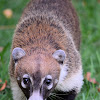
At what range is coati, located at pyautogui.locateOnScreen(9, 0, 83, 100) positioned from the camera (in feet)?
15.6

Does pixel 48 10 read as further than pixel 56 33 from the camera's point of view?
Yes

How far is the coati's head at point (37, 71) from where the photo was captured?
4625 mm

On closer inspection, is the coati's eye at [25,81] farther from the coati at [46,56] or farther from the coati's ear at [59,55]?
the coati's ear at [59,55]

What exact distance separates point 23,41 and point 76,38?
211 cm

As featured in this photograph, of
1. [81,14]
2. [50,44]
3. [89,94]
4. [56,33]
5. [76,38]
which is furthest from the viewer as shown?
[81,14]

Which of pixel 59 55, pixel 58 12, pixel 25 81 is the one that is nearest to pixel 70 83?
pixel 59 55

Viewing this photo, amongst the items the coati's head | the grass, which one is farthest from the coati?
the grass

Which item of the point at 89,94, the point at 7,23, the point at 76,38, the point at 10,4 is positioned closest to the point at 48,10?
the point at 76,38

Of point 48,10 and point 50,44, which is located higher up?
point 48,10

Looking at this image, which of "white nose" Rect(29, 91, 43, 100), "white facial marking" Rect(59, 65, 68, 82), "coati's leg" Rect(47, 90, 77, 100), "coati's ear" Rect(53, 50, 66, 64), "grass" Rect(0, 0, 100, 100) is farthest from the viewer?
"grass" Rect(0, 0, 100, 100)

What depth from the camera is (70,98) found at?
600cm

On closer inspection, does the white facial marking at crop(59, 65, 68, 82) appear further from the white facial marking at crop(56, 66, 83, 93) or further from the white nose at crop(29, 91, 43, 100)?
the white nose at crop(29, 91, 43, 100)

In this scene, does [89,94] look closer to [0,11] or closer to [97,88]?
[97,88]

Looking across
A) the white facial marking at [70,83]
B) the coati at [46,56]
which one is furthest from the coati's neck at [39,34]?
the white facial marking at [70,83]
